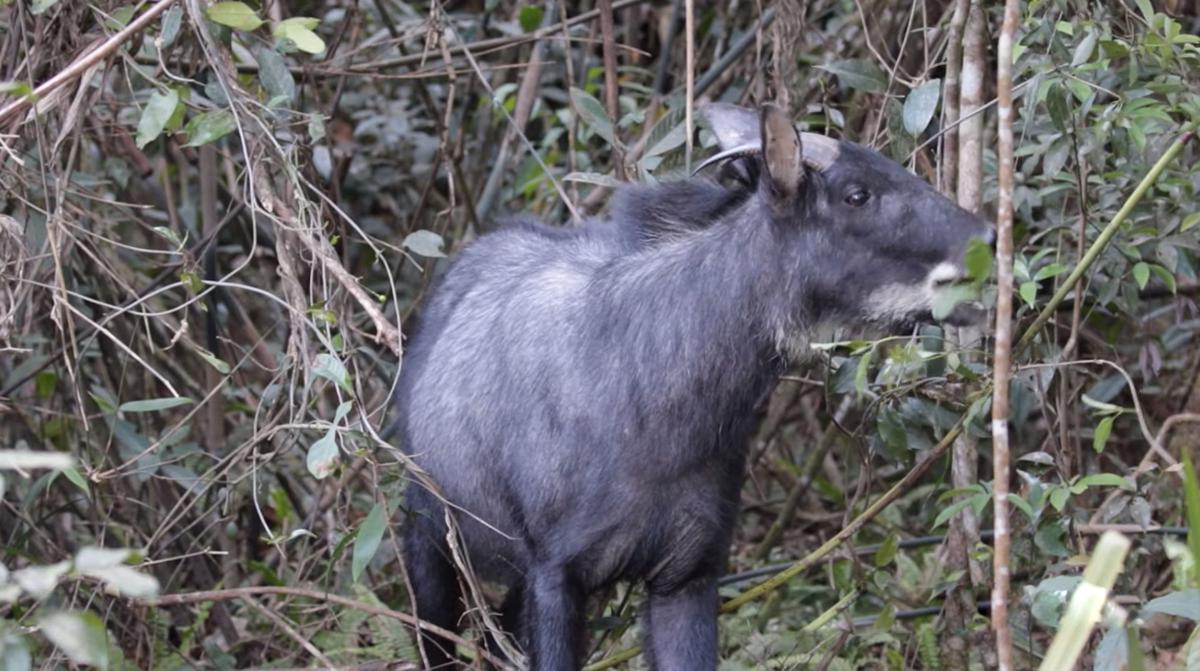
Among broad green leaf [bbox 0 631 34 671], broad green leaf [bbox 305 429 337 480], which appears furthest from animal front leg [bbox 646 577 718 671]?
broad green leaf [bbox 0 631 34 671]

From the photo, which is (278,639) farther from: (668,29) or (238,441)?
(668,29)

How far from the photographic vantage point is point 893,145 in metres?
4.99

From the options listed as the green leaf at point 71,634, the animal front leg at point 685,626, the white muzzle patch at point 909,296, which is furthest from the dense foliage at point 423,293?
the animal front leg at point 685,626

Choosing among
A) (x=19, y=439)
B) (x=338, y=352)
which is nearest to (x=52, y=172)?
(x=338, y=352)

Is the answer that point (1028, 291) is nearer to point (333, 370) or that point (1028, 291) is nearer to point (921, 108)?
point (921, 108)

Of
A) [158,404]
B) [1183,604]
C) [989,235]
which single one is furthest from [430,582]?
[1183,604]

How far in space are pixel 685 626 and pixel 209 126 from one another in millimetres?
1973

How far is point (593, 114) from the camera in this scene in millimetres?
5781

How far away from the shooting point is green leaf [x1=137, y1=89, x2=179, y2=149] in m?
4.46

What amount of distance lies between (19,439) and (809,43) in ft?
11.6

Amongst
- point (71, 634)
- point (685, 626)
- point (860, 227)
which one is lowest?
point (685, 626)

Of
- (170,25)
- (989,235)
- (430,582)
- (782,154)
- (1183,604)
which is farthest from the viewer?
(430,582)

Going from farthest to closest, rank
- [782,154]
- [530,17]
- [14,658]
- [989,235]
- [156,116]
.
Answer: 1. [530,17]
2. [156,116]
3. [782,154]
4. [989,235]
5. [14,658]

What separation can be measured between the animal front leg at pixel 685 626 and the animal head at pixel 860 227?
1036mm
